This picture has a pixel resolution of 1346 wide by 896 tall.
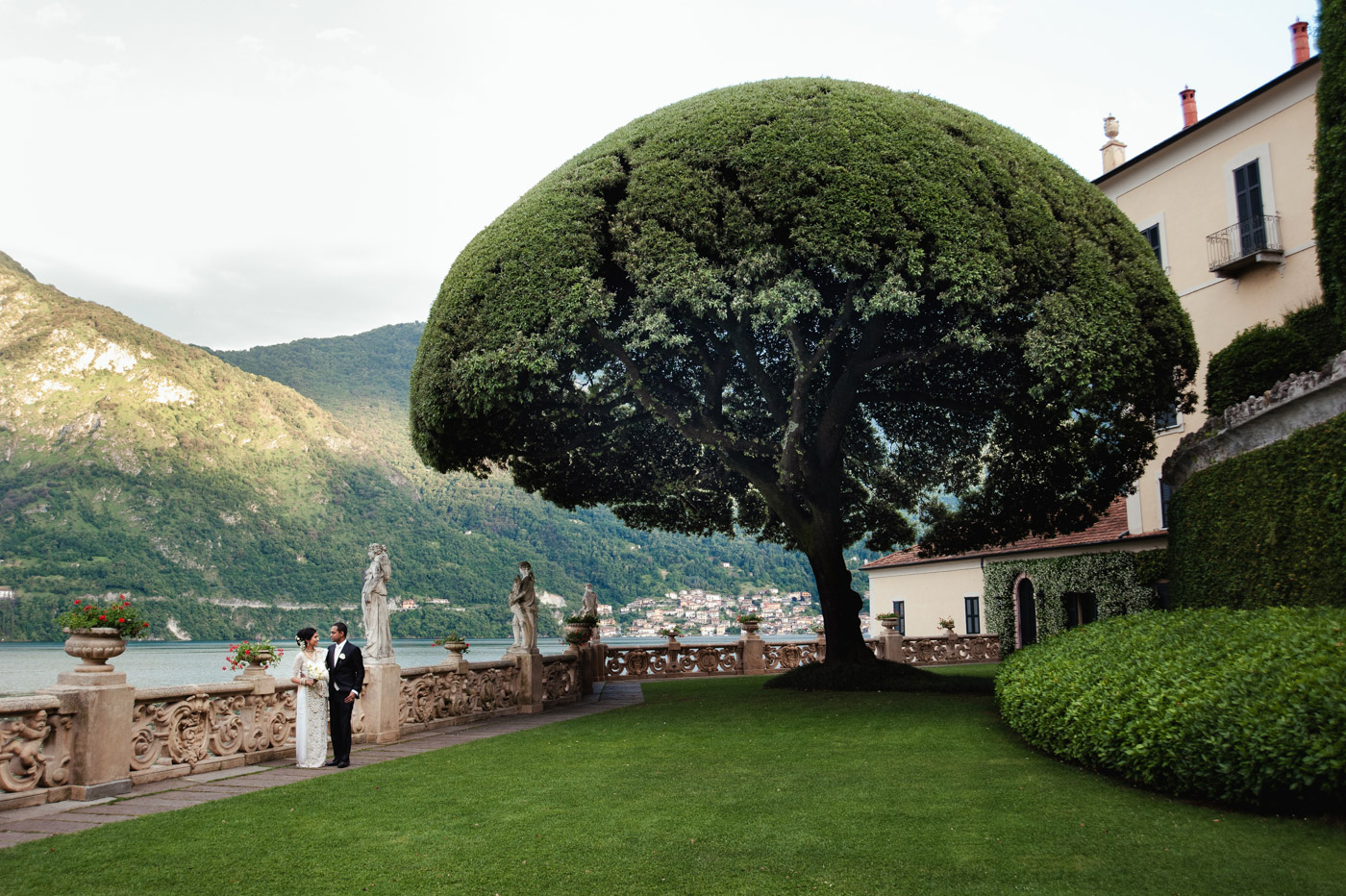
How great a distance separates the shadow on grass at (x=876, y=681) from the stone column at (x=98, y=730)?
12.4 m

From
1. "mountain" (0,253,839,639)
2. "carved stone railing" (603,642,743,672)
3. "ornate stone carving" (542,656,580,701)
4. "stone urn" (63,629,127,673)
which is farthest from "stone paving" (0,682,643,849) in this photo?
"mountain" (0,253,839,639)

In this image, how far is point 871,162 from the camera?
1436cm

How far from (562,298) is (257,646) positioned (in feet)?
23.4

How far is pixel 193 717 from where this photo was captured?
9.96 m

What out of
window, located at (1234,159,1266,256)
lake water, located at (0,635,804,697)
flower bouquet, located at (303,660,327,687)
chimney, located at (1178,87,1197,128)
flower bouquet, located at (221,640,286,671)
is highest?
chimney, located at (1178,87,1197,128)

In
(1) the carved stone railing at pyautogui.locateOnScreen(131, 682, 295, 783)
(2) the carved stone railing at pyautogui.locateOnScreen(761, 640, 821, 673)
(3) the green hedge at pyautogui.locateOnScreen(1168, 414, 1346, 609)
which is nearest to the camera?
(1) the carved stone railing at pyautogui.locateOnScreen(131, 682, 295, 783)

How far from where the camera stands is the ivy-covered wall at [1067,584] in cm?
2497

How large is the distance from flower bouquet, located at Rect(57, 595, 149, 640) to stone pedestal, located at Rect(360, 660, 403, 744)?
380 cm

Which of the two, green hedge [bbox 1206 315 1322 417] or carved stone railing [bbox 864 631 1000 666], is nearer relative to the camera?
green hedge [bbox 1206 315 1322 417]

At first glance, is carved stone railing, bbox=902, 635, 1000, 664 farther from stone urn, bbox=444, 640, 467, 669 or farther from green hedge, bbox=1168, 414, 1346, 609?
stone urn, bbox=444, 640, 467, 669

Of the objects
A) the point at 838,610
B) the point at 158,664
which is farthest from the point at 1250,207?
the point at 158,664

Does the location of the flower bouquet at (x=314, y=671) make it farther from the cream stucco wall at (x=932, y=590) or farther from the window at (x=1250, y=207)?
the cream stucco wall at (x=932, y=590)

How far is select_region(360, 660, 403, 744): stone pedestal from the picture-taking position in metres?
12.6

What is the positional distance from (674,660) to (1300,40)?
24.2 meters
